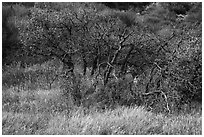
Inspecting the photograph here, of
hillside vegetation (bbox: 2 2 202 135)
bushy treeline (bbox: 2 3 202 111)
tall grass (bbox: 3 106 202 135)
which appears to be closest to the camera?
tall grass (bbox: 3 106 202 135)

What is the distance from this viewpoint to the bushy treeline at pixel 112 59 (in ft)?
24.1

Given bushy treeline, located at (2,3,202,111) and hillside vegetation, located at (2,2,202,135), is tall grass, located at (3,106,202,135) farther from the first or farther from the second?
bushy treeline, located at (2,3,202,111)

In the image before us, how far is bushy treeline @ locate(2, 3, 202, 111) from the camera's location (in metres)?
7.34

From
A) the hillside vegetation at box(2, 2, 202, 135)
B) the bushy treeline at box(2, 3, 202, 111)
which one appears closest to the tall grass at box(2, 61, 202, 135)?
the hillside vegetation at box(2, 2, 202, 135)

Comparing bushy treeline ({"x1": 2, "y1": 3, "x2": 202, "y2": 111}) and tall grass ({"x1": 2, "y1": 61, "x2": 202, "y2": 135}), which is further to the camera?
bushy treeline ({"x1": 2, "y1": 3, "x2": 202, "y2": 111})

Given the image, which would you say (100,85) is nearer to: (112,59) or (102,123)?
(112,59)

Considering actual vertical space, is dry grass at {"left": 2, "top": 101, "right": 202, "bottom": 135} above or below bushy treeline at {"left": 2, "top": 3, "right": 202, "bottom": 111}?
below

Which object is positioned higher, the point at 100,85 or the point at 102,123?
the point at 100,85

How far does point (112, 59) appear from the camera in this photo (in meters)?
8.25

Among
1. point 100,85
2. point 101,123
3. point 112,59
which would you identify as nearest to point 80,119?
point 101,123

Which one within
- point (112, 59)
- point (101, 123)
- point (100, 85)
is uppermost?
point (112, 59)

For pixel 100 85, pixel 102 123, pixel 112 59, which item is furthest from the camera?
pixel 112 59

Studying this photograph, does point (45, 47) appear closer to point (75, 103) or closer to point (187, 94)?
point (75, 103)

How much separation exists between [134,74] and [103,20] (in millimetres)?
3275
